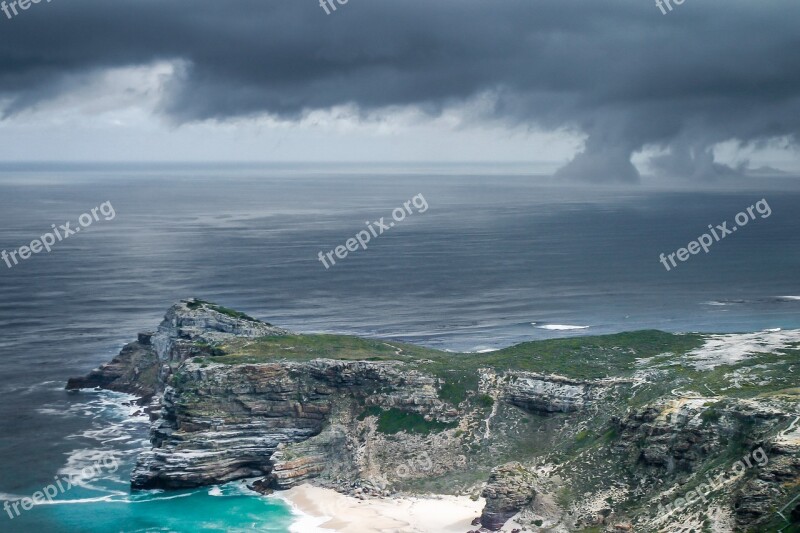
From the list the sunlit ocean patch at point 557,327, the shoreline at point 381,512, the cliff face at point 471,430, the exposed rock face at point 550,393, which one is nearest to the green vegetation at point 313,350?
the cliff face at point 471,430

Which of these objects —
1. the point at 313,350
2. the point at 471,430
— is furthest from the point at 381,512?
the point at 313,350

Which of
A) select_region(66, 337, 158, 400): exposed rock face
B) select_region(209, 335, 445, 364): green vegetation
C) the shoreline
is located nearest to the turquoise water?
the shoreline

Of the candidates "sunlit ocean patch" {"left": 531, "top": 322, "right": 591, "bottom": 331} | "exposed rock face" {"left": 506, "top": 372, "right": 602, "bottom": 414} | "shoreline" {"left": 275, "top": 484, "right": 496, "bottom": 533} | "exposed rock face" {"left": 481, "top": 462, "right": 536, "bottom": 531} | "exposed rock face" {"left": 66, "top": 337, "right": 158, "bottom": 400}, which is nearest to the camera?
"exposed rock face" {"left": 481, "top": 462, "right": 536, "bottom": 531}

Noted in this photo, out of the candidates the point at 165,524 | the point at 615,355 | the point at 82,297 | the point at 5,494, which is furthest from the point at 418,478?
the point at 82,297

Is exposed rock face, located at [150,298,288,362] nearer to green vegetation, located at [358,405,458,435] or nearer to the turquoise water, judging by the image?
the turquoise water

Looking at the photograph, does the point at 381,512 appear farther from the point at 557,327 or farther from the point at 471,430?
the point at 557,327
